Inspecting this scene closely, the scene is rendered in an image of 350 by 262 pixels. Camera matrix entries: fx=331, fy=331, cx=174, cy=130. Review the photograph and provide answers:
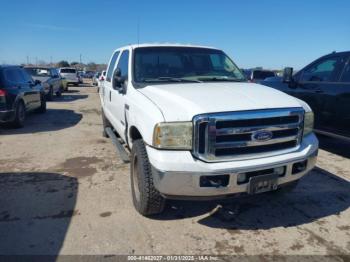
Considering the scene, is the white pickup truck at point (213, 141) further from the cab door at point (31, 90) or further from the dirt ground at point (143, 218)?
the cab door at point (31, 90)

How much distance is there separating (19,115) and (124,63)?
203 inches

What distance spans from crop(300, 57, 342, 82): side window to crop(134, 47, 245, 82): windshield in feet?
7.07

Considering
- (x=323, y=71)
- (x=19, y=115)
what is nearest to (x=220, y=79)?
(x=323, y=71)

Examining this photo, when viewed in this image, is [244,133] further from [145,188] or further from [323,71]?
[323,71]

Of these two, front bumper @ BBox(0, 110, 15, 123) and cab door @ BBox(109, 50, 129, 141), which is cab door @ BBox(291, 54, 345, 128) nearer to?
cab door @ BBox(109, 50, 129, 141)

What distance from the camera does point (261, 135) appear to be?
3295 millimetres

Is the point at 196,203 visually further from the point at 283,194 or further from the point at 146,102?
the point at 146,102

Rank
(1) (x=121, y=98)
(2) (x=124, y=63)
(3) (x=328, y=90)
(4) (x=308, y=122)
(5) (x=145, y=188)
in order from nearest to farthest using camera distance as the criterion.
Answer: (5) (x=145, y=188)
(4) (x=308, y=122)
(1) (x=121, y=98)
(2) (x=124, y=63)
(3) (x=328, y=90)

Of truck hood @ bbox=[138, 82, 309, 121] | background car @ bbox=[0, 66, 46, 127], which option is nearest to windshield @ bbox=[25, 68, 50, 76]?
background car @ bbox=[0, 66, 46, 127]

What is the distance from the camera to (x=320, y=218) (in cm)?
390

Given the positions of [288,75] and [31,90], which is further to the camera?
[31,90]

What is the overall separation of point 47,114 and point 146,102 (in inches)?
376

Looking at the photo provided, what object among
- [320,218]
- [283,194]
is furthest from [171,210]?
[320,218]

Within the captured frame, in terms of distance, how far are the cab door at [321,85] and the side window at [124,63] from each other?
372 centimetres
